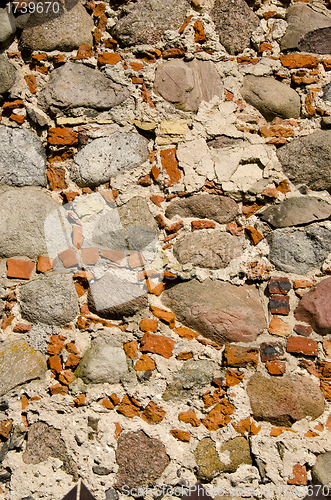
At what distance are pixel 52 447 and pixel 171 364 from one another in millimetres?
496

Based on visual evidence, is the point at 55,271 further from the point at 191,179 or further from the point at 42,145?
the point at 191,179

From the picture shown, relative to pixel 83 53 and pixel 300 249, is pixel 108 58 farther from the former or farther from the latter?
pixel 300 249

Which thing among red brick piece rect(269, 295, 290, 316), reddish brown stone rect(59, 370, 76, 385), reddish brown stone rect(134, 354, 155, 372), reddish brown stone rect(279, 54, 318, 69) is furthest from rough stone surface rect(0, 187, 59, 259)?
reddish brown stone rect(279, 54, 318, 69)

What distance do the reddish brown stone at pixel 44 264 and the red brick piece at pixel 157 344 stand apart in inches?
18.0

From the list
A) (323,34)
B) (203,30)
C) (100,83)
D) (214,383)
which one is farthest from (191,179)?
(323,34)

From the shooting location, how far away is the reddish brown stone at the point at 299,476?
4.08ft

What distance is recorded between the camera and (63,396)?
4.27ft

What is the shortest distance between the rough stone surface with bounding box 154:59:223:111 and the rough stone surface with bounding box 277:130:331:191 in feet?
1.31

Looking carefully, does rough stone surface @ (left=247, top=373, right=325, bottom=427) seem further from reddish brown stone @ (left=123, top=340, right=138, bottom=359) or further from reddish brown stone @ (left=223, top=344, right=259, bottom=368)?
reddish brown stone @ (left=123, top=340, right=138, bottom=359)

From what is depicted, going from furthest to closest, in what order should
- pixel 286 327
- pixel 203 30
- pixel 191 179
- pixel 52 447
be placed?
1. pixel 203 30
2. pixel 191 179
3. pixel 286 327
4. pixel 52 447

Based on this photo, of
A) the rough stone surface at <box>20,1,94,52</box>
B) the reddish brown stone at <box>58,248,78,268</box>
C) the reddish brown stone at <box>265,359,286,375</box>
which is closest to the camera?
the reddish brown stone at <box>265,359,286,375</box>

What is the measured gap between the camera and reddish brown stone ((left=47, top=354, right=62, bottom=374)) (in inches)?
52.5

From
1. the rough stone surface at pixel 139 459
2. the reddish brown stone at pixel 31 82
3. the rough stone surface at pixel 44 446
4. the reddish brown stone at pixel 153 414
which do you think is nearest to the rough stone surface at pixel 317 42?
the reddish brown stone at pixel 31 82

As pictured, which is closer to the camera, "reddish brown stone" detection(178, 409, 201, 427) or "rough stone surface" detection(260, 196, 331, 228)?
"reddish brown stone" detection(178, 409, 201, 427)
